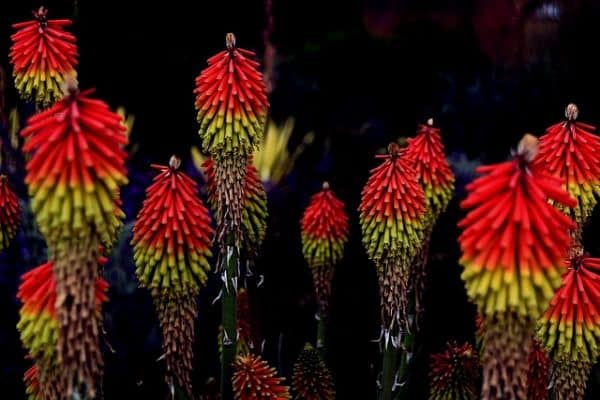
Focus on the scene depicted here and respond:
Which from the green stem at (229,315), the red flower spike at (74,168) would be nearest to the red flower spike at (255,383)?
the green stem at (229,315)

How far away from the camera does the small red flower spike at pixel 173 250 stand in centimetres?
299

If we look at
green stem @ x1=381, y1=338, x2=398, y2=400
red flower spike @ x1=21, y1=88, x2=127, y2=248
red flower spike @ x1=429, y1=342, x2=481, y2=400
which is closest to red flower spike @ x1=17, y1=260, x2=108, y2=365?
red flower spike @ x1=21, y1=88, x2=127, y2=248

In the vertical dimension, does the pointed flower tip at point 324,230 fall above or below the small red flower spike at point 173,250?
above

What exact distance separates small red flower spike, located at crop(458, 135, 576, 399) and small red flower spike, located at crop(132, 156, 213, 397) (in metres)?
1.09

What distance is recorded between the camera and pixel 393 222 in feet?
11.1

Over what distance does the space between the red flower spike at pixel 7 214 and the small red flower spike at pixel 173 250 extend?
30.2 inches

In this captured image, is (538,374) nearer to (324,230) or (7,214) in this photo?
(324,230)

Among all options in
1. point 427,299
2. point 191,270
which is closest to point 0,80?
point 191,270

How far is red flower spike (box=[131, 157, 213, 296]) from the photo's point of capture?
117 inches

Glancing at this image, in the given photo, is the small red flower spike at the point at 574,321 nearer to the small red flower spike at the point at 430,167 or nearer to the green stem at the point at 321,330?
the small red flower spike at the point at 430,167

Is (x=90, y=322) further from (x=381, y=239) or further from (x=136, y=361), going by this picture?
(x=136, y=361)

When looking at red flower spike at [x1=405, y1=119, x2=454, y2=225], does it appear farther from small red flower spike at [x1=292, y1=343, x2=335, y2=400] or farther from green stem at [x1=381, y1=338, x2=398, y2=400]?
small red flower spike at [x1=292, y1=343, x2=335, y2=400]

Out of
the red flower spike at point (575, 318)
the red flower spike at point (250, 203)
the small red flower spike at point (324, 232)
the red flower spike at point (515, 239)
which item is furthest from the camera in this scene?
the small red flower spike at point (324, 232)

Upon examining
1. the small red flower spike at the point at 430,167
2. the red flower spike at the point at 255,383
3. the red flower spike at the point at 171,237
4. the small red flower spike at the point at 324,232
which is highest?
the small red flower spike at the point at 430,167
